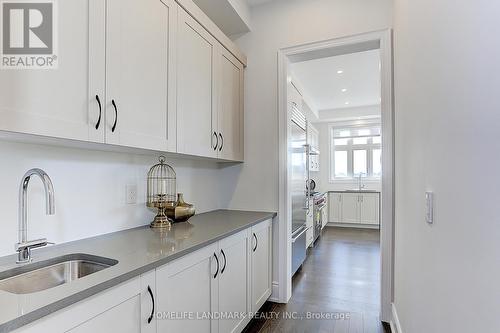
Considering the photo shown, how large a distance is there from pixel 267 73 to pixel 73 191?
1.99m

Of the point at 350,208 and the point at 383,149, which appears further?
the point at 350,208

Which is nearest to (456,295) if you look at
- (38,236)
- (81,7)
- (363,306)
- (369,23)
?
(38,236)

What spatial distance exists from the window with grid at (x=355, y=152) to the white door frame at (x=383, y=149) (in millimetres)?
4881

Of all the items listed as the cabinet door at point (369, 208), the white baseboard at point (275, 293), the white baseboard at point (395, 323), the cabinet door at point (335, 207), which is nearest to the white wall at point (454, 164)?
the white baseboard at point (395, 323)

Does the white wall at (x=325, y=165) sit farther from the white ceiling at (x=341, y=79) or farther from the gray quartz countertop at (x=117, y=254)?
the gray quartz countertop at (x=117, y=254)

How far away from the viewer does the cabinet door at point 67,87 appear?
0.98 metres

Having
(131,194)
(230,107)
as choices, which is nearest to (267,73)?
(230,107)

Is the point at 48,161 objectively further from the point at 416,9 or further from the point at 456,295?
the point at 416,9

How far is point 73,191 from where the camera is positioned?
1.47 metres

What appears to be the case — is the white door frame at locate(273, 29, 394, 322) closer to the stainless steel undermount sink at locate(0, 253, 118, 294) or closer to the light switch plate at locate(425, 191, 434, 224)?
the light switch plate at locate(425, 191, 434, 224)

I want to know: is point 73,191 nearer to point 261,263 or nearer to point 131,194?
point 131,194

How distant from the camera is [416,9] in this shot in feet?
4.64

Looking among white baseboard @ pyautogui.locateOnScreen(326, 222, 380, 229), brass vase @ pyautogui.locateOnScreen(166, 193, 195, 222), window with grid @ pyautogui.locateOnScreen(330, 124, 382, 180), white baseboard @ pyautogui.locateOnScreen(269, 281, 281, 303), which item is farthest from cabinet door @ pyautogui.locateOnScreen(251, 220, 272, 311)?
window with grid @ pyautogui.locateOnScreen(330, 124, 382, 180)

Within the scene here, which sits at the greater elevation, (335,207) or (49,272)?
(49,272)
